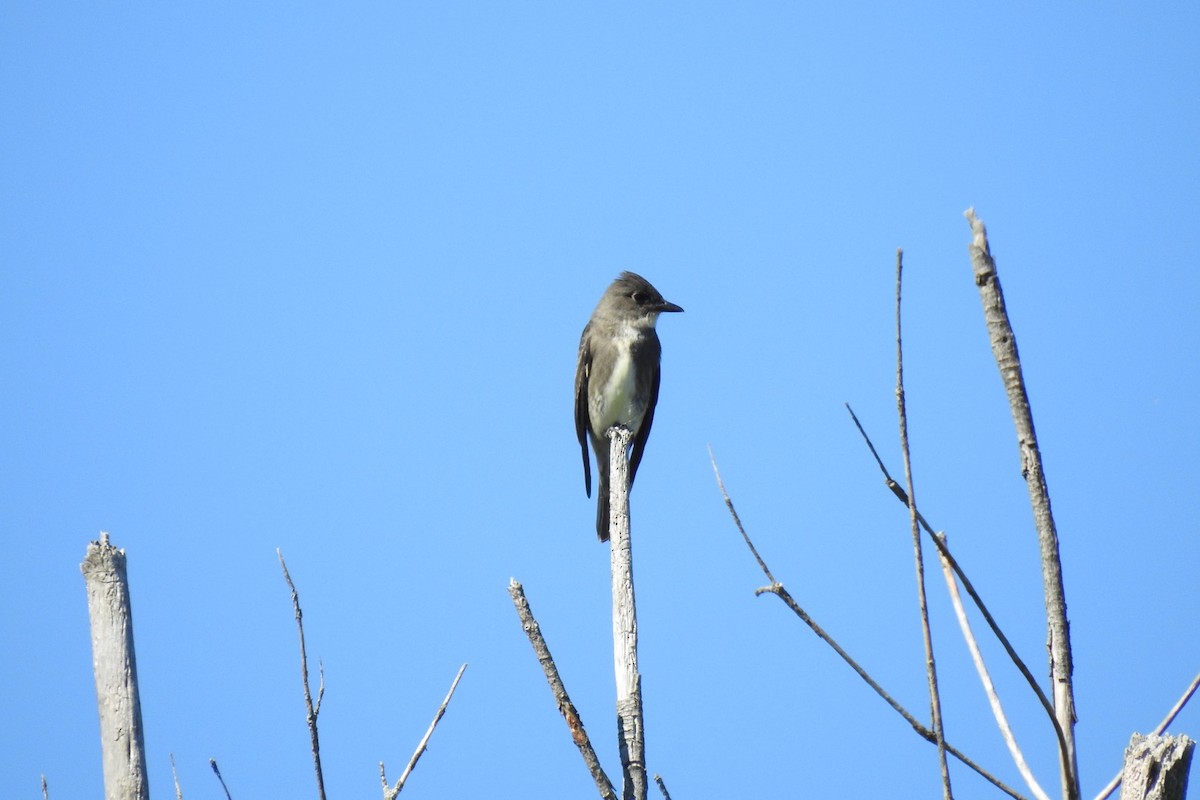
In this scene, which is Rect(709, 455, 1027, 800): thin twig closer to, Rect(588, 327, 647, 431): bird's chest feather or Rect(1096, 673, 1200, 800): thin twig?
Rect(1096, 673, 1200, 800): thin twig

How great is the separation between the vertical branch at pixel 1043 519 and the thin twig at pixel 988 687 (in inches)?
5.9

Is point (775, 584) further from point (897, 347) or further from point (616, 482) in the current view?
point (616, 482)

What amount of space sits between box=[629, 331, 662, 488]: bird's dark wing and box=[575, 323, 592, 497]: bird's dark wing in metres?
0.55

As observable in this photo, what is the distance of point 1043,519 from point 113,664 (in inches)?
106

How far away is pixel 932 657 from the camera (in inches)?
85.4

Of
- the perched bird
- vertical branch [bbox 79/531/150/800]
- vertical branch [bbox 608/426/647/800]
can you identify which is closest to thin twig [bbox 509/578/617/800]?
vertical branch [bbox 608/426/647/800]

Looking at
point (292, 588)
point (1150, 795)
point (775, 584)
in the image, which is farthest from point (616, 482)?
point (1150, 795)

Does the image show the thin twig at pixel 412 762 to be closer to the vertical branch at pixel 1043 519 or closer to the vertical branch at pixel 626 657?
the vertical branch at pixel 626 657

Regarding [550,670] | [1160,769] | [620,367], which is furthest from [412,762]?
[620,367]

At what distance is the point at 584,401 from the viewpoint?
479 inches

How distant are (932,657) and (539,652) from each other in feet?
4.97

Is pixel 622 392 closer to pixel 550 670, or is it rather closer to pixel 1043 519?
pixel 550 670

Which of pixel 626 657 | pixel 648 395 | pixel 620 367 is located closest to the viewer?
pixel 626 657

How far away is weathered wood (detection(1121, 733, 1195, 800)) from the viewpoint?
1992 millimetres
